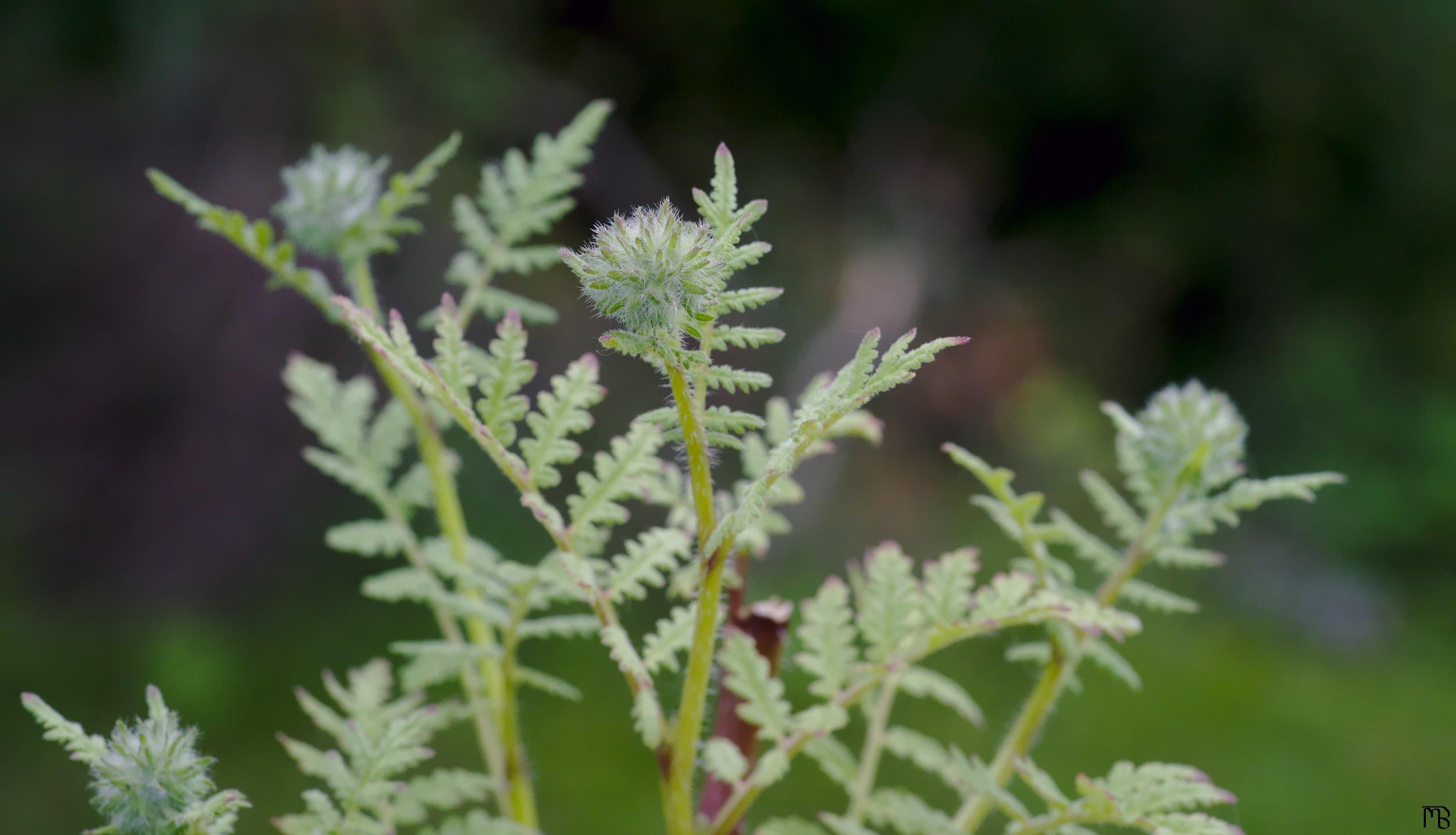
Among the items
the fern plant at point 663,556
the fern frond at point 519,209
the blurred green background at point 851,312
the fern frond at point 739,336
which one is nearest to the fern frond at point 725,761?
the fern plant at point 663,556

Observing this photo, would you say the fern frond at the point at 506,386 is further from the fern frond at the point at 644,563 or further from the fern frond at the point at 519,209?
the fern frond at the point at 519,209

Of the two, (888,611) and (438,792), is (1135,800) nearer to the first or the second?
(888,611)

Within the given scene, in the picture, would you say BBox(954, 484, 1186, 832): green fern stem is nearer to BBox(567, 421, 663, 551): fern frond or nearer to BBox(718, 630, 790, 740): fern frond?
BBox(718, 630, 790, 740): fern frond

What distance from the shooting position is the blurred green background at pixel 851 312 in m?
3.32

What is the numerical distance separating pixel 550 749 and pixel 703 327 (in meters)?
2.92

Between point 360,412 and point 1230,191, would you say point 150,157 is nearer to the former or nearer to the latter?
point 360,412

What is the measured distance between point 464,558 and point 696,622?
0.28 m

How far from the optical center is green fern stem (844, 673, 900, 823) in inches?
27.3

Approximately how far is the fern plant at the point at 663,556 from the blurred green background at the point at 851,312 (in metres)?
2.34

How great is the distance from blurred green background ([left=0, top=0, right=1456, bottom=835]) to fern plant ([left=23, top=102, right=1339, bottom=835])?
234cm

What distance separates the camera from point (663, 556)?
0.64m

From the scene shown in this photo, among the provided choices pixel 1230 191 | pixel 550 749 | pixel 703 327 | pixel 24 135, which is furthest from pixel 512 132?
pixel 703 327

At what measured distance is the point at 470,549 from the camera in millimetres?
745

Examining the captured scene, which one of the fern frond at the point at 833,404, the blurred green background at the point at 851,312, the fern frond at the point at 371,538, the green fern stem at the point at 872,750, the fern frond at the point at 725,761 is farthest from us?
the blurred green background at the point at 851,312
